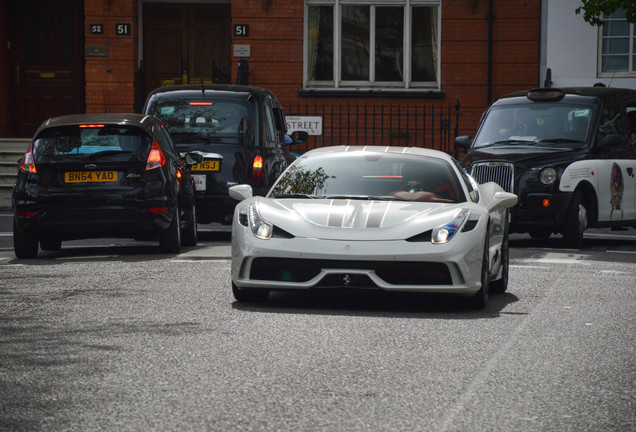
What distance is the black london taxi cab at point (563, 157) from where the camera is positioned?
14.7 meters

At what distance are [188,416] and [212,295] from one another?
4.27m

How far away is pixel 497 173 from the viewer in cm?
1491

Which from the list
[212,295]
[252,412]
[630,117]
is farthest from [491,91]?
Result: [252,412]

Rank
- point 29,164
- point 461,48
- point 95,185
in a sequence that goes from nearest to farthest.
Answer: point 95,185
point 29,164
point 461,48

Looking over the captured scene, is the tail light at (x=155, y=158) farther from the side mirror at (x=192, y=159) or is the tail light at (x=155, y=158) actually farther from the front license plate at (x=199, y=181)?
the front license plate at (x=199, y=181)

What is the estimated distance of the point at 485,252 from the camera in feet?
29.6

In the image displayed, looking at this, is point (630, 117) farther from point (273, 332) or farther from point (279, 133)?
point (273, 332)

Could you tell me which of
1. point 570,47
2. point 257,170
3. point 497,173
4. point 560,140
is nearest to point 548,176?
point 497,173

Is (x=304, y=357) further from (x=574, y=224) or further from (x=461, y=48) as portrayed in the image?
(x=461, y=48)

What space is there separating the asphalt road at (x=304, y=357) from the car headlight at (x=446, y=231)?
0.54 metres

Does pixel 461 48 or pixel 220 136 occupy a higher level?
pixel 461 48

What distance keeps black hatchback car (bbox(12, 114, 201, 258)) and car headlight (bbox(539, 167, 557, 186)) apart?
4.45 m

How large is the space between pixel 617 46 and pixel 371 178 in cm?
1650

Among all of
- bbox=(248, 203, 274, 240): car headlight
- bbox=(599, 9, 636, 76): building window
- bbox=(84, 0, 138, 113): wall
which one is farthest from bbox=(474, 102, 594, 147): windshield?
bbox=(84, 0, 138, 113): wall
